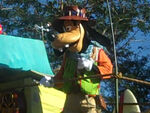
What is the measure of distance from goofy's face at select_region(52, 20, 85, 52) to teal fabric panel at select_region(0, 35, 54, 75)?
403 millimetres

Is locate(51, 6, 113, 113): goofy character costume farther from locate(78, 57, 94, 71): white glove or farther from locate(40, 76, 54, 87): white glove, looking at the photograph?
locate(40, 76, 54, 87): white glove

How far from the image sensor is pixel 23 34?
28.1 ft

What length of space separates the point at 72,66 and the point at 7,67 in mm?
488

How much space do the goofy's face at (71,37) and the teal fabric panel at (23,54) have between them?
403mm

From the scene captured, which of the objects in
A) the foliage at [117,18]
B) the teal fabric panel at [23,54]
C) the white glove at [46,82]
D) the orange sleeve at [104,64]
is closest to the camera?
the white glove at [46,82]

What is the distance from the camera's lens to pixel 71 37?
2695 mm

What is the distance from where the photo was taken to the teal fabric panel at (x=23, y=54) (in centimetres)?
298

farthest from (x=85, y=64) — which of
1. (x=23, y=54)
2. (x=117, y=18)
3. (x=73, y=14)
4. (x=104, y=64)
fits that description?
(x=117, y=18)

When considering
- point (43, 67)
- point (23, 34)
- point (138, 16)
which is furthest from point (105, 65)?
point (138, 16)

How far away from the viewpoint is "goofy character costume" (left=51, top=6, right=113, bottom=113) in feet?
8.82

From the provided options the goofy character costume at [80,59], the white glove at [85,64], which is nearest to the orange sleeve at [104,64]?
the goofy character costume at [80,59]

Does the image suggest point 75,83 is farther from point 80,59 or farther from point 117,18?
point 117,18

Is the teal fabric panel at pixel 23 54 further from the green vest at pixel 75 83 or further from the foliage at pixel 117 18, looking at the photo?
the foliage at pixel 117 18

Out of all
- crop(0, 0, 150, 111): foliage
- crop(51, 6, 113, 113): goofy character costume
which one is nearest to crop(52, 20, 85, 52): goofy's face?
crop(51, 6, 113, 113): goofy character costume
